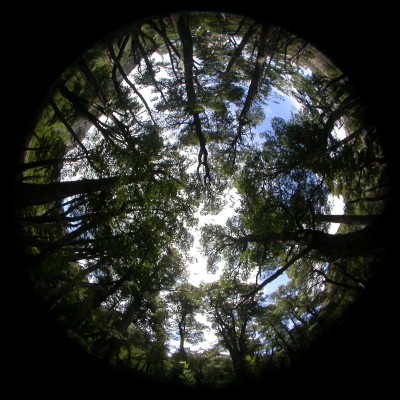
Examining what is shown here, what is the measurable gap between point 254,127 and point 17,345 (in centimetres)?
856

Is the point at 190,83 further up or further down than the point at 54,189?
further up

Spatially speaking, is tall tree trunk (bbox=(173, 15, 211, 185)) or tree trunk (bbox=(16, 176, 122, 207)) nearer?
tree trunk (bbox=(16, 176, 122, 207))

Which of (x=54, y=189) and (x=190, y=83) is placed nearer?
(x=54, y=189)

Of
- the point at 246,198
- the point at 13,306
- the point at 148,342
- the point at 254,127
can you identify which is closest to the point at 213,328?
the point at 148,342

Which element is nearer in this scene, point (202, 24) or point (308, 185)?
point (308, 185)

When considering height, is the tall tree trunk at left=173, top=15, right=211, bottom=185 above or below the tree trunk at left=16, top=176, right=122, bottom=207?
above

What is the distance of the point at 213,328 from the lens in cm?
1120

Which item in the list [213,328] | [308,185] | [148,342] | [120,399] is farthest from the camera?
[213,328]

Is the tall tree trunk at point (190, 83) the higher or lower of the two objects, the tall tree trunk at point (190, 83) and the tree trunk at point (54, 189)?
the higher

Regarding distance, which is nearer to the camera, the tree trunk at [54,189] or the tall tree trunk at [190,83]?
the tree trunk at [54,189]

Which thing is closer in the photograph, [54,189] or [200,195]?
[54,189]

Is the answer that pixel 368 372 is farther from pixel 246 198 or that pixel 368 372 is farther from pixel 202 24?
pixel 202 24

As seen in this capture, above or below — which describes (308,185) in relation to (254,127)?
below

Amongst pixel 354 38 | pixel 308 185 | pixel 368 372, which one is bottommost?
pixel 368 372
